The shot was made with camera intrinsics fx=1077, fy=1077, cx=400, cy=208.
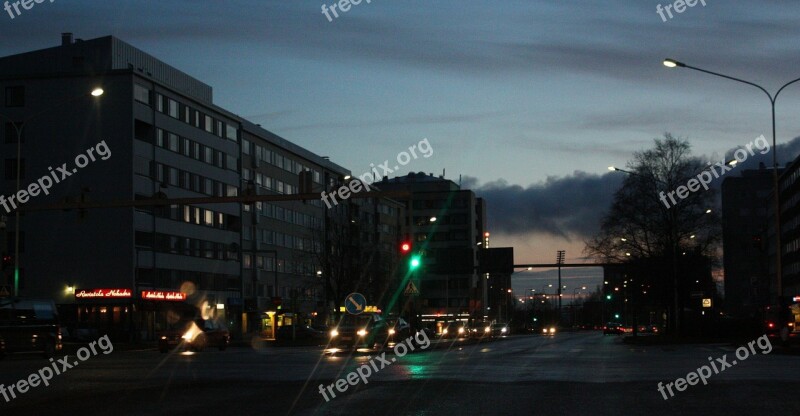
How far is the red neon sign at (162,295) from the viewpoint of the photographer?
79000 mm

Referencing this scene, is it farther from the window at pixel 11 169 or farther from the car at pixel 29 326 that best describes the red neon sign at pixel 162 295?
the car at pixel 29 326

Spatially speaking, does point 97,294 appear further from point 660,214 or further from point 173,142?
point 660,214

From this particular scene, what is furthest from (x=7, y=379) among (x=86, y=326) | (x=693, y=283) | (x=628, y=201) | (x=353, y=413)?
(x=693, y=283)

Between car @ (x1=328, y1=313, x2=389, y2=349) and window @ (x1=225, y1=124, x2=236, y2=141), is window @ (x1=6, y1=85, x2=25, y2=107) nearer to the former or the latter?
window @ (x1=225, y1=124, x2=236, y2=141)

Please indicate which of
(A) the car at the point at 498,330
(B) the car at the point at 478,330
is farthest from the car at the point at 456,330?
(A) the car at the point at 498,330

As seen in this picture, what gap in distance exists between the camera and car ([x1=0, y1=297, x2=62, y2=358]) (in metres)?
36.7

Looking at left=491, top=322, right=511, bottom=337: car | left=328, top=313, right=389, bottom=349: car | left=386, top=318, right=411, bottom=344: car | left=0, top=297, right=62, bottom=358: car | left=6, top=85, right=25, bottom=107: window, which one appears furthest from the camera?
left=491, top=322, right=511, bottom=337: car

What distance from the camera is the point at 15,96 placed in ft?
262

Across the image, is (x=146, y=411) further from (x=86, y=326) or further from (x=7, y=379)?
(x=86, y=326)

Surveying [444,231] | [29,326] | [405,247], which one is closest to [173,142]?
[29,326]

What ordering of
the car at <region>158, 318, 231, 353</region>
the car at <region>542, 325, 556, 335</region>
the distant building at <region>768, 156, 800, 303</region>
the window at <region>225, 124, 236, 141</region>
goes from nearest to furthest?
1. the car at <region>158, 318, 231, 353</region>
2. the window at <region>225, 124, 236, 141</region>
3. the car at <region>542, 325, 556, 335</region>
4. the distant building at <region>768, 156, 800, 303</region>

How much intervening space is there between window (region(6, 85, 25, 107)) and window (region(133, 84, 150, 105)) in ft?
27.5

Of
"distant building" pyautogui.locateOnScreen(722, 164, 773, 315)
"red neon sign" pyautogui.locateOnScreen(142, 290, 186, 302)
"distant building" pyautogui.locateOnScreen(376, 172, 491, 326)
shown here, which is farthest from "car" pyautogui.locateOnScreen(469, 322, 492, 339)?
"distant building" pyautogui.locateOnScreen(722, 164, 773, 315)

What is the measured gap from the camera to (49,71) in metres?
81.1
